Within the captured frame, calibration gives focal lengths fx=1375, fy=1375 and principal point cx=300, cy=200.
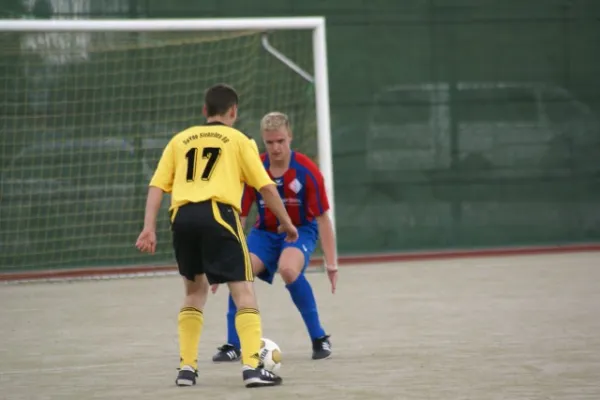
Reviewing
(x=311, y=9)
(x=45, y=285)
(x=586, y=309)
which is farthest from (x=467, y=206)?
(x=586, y=309)

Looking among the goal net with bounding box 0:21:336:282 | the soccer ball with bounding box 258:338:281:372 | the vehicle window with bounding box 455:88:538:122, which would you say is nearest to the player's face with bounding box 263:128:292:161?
the soccer ball with bounding box 258:338:281:372

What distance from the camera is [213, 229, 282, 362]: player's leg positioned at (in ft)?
27.3

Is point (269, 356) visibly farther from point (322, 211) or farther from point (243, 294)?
point (322, 211)

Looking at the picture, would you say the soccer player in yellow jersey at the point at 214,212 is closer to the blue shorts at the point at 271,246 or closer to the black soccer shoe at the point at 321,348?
the black soccer shoe at the point at 321,348

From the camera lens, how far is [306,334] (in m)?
9.45

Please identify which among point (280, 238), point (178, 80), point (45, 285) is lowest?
point (45, 285)

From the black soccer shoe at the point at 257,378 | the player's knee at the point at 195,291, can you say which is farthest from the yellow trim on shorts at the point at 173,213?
the black soccer shoe at the point at 257,378

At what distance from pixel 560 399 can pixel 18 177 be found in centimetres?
1027

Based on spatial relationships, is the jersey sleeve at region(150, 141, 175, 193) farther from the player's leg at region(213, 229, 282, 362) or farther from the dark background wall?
the dark background wall

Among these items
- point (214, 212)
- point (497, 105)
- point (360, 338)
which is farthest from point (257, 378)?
point (497, 105)

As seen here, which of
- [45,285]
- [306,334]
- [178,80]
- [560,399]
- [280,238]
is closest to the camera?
[560,399]

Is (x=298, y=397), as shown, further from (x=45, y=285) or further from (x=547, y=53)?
(x=547, y=53)

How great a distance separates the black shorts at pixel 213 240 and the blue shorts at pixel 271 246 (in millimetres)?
1463

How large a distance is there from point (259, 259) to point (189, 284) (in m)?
1.34
